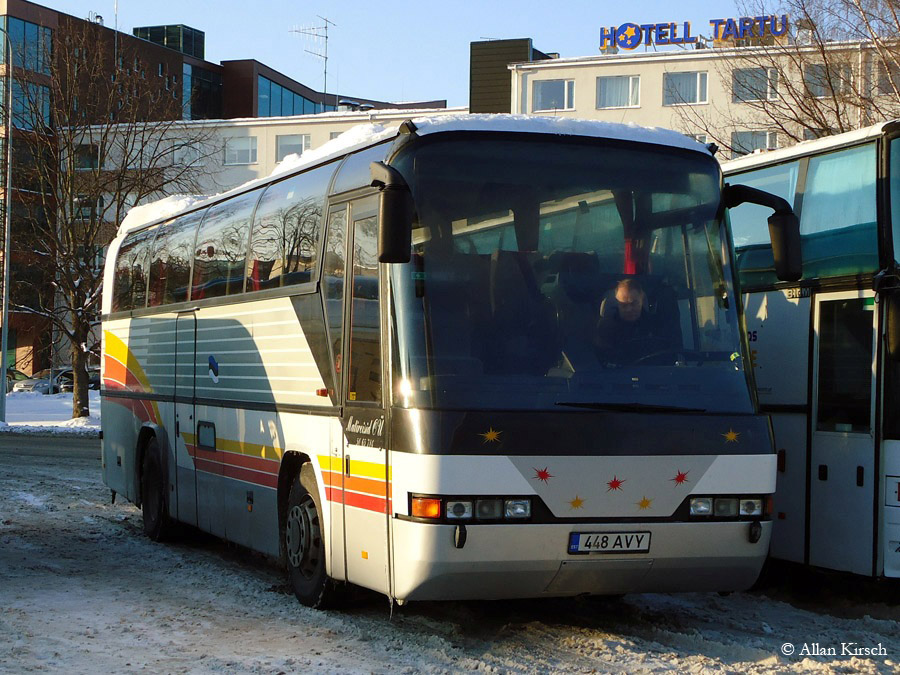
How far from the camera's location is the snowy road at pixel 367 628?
7605 millimetres

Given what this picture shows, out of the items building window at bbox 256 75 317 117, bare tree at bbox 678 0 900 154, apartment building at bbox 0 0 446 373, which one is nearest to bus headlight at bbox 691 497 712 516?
bare tree at bbox 678 0 900 154

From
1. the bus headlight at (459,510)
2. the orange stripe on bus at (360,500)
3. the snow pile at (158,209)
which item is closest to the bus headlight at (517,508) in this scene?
the bus headlight at (459,510)

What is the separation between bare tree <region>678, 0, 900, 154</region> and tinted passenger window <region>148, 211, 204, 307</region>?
13.5 m

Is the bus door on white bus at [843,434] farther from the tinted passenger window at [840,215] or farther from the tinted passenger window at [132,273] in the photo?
the tinted passenger window at [132,273]

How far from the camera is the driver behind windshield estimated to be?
807cm

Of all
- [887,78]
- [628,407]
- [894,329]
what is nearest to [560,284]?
[628,407]

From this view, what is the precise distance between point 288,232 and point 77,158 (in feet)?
90.0

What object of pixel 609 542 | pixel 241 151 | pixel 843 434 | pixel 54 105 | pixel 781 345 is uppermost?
pixel 241 151

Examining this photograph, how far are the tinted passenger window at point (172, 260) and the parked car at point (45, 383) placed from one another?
4561 centimetres

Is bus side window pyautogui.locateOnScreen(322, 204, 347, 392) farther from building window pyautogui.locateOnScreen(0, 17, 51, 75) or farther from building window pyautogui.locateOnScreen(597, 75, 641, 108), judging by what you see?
building window pyautogui.locateOnScreen(597, 75, 641, 108)

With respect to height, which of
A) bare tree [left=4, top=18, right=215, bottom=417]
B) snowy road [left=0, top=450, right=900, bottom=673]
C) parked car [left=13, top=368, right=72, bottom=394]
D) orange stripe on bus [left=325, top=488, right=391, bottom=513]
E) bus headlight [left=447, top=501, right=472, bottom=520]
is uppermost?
bare tree [left=4, top=18, right=215, bottom=417]

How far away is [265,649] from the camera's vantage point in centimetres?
799

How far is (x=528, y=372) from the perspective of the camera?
7.91 meters

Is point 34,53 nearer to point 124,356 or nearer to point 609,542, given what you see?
point 124,356
